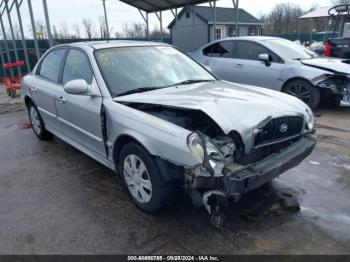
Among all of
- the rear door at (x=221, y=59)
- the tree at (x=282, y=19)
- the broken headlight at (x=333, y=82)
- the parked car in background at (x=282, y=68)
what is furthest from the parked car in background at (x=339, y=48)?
the tree at (x=282, y=19)

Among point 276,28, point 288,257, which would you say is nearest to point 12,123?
point 288,257

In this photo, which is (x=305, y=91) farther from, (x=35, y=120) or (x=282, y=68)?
(x=35, y=120)

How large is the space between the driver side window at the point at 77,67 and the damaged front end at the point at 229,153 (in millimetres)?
932

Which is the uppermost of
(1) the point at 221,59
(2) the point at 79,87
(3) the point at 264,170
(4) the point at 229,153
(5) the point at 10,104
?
(2) the point at 79,87

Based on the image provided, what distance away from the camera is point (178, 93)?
3281 mm

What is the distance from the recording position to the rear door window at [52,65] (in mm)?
4469

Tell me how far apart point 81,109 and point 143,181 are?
1.31 metres

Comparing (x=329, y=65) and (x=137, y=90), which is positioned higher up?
(x=137, y=90)

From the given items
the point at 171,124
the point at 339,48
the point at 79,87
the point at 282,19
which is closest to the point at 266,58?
the point at 339,48

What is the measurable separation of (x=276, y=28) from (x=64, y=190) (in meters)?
48.1

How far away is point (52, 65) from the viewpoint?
4.74 metres

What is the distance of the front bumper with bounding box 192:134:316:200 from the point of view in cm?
247

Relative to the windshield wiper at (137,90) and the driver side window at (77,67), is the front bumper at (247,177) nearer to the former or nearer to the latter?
the windshield wiper at (137,90)

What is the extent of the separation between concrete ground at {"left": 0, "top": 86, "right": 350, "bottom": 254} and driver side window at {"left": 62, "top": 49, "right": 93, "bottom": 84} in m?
1.24
